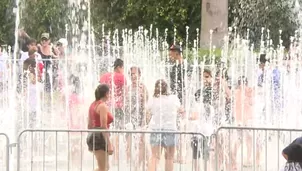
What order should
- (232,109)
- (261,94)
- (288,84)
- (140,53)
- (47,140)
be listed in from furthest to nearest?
(140,53), (288,84), (261,94), (232,109), (47,140)

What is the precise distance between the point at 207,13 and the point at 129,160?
12.0m

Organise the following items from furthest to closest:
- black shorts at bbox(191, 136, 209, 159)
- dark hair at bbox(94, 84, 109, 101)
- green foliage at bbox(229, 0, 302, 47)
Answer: green foliage at bbox(229, 0, 302, 47), dark hair at bbox(94, 84, 109, 101), black shorts at bbox(191, 136, 209, 159)

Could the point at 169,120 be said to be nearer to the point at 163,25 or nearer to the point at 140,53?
the point at 140,53

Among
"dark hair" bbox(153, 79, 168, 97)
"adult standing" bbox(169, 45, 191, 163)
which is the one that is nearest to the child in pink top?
"adult standing" bbox(169, 45, 191, 163)

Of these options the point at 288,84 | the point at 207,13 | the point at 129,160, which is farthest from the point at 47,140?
the point at 207,13

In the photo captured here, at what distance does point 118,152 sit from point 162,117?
66 cm

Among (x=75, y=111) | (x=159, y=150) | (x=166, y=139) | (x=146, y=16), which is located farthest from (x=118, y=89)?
(x=146, y=16)

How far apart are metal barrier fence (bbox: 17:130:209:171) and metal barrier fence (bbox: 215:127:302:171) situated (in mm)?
298

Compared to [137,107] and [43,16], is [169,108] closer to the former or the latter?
[137,107]

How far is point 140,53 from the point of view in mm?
18219

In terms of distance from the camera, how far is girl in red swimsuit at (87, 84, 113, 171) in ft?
29.8

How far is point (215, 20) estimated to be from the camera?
21422 millimetres

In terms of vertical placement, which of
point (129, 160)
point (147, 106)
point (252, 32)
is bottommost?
point (129, 160)

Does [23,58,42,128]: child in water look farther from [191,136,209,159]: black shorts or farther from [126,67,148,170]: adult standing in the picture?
[191,136,209,159]: black shorts
